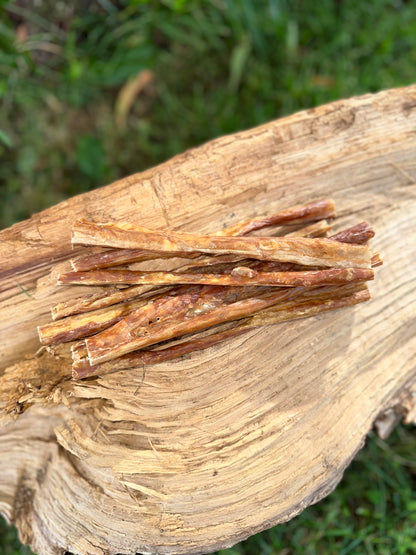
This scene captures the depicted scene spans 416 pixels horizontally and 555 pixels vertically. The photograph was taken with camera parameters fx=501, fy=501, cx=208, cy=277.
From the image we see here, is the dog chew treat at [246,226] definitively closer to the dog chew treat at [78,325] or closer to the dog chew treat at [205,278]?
the dog chew treat at [205,278]

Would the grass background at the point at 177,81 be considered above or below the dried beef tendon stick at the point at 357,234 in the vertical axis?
above

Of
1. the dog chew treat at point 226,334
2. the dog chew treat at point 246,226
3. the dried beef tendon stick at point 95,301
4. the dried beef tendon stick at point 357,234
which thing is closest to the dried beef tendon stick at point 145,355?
the dog chew treat at point 226,334

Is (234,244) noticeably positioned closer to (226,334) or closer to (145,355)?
(226,334)

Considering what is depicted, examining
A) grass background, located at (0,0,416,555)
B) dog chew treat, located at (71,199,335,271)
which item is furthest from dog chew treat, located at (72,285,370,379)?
grass background, located at (0,0,416,555)

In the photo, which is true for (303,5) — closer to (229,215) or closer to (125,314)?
(229,215)

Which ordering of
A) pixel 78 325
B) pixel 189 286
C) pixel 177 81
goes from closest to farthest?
pixel 78 325
pixel 189 286
pixel 177 81

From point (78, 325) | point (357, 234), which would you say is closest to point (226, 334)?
point (78, 325)

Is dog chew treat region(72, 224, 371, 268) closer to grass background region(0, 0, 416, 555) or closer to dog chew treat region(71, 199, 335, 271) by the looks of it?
dog chew treat region(71, 199, 335, 271)
